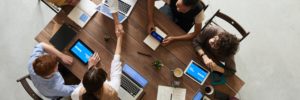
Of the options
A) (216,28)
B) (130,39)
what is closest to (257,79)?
(216,28)

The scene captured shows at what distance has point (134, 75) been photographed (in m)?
3.03

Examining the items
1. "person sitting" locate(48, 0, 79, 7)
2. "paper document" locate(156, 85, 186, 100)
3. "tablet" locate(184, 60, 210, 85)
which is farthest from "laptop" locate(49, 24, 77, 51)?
"tablet" locate(184, 60, 210, 85)

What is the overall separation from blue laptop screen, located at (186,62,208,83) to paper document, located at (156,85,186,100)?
0.18 m

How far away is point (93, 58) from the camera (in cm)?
299

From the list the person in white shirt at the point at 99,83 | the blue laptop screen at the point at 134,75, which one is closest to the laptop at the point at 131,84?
the blue laptop screen at the point at 134,75

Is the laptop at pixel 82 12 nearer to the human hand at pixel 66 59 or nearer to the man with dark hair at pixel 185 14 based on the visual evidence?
the human hand at pixel 66 59

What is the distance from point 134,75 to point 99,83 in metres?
0.56

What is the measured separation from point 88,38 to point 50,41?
0.33 metres

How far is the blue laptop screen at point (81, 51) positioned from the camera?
3033 mm

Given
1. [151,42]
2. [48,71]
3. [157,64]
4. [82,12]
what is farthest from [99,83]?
[82,12]

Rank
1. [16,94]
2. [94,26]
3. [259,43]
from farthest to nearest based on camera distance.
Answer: [259,43] < [16,94] < [94,26]

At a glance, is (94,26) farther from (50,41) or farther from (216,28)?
(216,28)

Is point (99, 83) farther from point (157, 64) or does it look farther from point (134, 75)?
point (157, 64)

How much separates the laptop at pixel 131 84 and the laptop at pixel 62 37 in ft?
1.83
